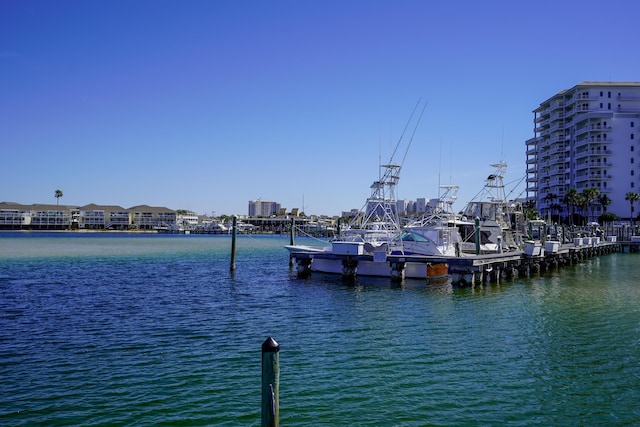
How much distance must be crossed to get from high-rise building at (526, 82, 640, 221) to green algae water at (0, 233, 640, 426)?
8703 cm

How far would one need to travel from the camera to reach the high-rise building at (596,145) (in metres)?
106

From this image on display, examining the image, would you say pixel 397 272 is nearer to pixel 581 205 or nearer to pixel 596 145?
pixel 581 205

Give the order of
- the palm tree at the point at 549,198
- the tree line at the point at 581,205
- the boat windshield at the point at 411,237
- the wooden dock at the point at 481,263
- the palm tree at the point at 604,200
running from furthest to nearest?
the palm tree at the point at 549,198 → the palm tree at the point at 604,200 → the tree line at the point at 581,205 → the boat windshield at the point at 411,237 → the wooden dock at the point at 481,263

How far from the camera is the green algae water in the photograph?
11562mm

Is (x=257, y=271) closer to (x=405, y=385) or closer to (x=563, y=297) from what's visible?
(x=563, y=297)

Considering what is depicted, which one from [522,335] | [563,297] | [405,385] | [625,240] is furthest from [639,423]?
[625,240]

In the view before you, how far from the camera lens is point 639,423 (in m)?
11.0

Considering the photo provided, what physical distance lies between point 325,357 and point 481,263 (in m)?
20.7

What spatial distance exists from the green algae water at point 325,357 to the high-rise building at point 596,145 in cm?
8703

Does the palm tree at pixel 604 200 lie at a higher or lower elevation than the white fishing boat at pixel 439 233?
higher

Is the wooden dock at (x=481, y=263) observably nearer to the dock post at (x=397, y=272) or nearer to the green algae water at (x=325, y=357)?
the dock post at (x=397, y=272)

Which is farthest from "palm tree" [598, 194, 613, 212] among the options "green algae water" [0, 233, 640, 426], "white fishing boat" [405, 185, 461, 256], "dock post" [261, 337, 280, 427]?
"dock post" [261, 337, 280, 427]

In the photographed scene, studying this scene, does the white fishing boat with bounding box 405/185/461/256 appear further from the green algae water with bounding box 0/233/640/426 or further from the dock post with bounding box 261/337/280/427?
the dock post with bounding box 261/337/280/427

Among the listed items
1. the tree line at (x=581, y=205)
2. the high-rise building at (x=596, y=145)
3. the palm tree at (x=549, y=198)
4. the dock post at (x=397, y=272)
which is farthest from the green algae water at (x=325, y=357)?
the palm tree at (x=549, y=198)
